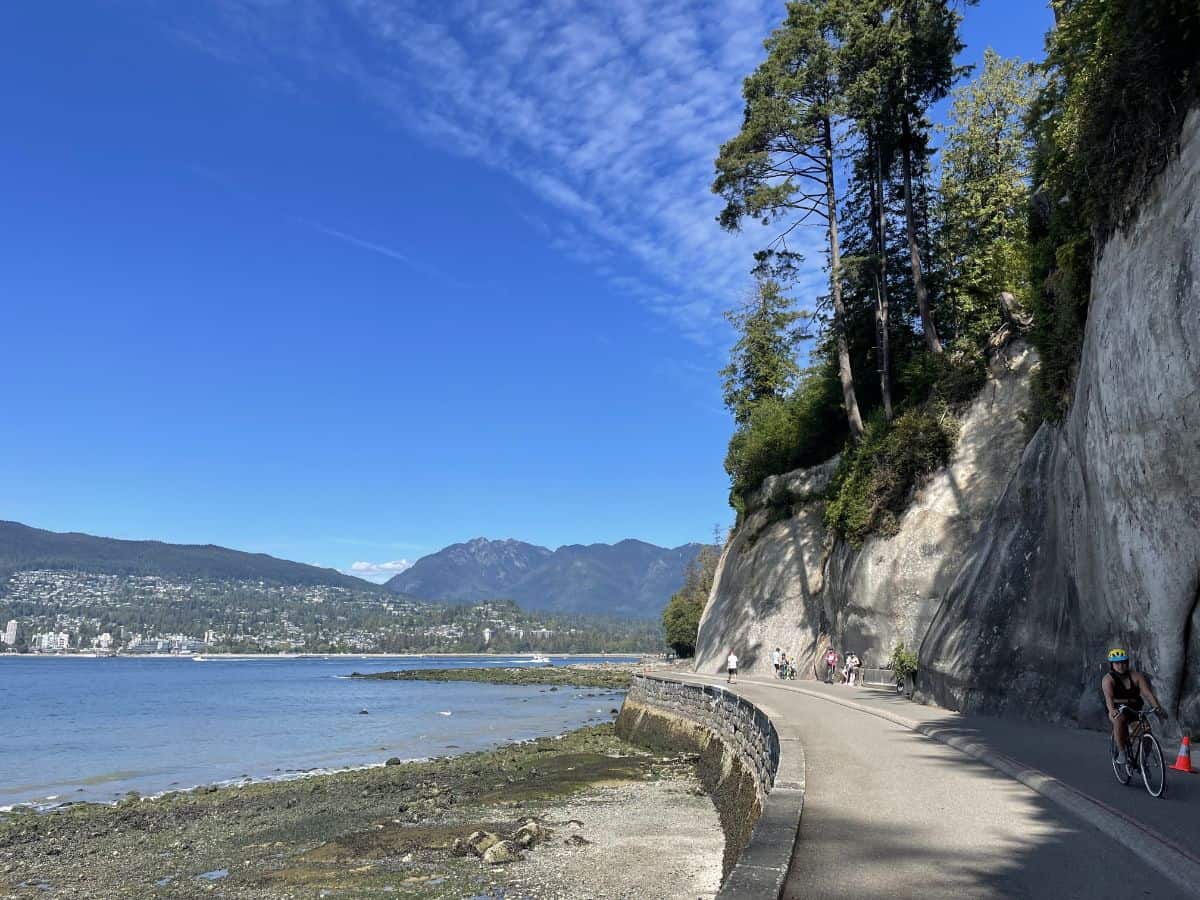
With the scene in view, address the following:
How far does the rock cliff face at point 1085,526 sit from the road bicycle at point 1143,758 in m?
2.79

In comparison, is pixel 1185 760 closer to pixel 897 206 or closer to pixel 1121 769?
pixel 1121 769

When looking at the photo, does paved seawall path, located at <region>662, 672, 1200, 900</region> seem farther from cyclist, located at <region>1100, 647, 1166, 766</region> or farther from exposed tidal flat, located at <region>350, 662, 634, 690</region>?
exposed tidal flat, located at <region>350, 662, 634, 690</region>

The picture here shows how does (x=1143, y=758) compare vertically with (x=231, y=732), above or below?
above

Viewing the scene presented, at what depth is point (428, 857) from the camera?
1471 cm

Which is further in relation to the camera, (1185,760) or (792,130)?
(792,130)

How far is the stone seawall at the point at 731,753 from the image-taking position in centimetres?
655

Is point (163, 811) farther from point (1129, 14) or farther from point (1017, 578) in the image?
point (1129, 14)

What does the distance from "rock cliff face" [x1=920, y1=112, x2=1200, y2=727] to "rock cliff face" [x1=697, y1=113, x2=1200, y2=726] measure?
3 centimetres

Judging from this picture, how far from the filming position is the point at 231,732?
44.0 metres

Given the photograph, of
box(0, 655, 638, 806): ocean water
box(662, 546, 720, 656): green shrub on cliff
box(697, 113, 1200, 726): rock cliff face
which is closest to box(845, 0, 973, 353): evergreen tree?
box(697, 113, 1200, 726): rock cliff face

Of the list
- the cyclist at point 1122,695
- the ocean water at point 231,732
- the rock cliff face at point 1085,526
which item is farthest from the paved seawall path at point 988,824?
the ocean water at point 231,732

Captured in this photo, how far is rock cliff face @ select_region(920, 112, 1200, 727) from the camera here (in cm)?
1045

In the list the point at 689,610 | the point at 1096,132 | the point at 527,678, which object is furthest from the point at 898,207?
the point at 527,678

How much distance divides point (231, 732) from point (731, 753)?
111ft
